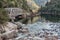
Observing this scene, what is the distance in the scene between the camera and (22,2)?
56500 mm

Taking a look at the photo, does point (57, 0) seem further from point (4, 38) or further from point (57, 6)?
point (4, 38)

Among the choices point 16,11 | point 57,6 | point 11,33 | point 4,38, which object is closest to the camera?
point 4,38

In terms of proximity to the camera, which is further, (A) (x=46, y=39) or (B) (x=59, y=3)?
(B) (x=59, y=3)

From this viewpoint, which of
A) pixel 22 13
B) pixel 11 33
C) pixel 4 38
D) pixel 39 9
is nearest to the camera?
pixel 4 38

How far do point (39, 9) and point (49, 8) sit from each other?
485cm

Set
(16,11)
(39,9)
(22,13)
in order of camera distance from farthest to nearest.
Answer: (39,9) < (22,13) < (16,11)

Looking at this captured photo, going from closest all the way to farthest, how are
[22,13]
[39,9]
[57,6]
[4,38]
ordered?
1. [4,38]
2. [22,13]
3. [57,6]
4. [39,9]

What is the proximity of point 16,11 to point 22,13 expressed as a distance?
482 cm

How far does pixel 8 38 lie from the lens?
18797 millimetres

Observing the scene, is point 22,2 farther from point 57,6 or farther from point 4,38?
point 4,38

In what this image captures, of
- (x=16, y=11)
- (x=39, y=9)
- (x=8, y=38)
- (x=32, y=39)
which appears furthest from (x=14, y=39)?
(x=39, y=9)

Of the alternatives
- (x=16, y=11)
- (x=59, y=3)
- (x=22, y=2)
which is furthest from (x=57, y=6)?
(x=16, y=11)

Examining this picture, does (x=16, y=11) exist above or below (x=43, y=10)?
above

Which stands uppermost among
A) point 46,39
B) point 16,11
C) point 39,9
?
point 46,39
